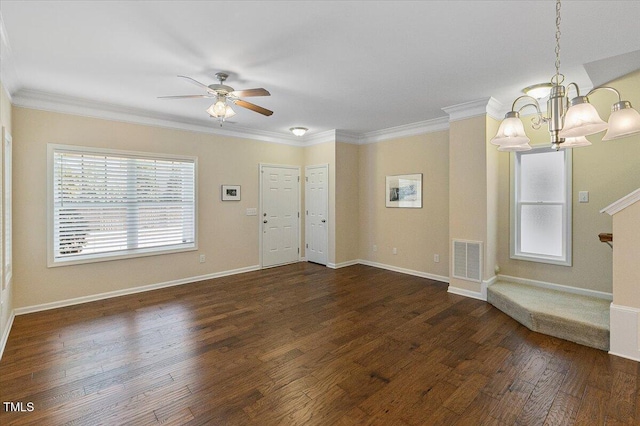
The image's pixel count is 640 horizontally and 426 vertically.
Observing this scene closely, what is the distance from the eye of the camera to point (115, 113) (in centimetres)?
432

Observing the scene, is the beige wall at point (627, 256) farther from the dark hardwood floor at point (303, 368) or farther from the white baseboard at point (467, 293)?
the white baseboard at point (467, 293)

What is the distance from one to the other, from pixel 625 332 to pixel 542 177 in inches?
83.6

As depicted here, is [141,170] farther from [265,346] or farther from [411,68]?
[411,68]

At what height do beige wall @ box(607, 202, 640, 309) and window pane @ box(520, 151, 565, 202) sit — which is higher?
window pane @ box(520, 151, 565, 202)

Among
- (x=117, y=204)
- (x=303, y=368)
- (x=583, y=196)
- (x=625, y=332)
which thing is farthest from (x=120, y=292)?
(x=583, y=196)

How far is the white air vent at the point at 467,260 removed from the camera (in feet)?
13.9

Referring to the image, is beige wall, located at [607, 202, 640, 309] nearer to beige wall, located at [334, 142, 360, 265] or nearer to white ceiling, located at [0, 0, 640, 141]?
white ceiling, located at [0, 0, 640, 141]

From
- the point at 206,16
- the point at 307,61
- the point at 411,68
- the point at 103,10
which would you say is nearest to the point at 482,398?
the point at 411,68

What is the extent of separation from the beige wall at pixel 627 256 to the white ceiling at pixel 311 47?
1.48m

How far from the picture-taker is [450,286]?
14.9 feet

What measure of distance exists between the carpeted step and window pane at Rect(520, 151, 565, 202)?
1236mm

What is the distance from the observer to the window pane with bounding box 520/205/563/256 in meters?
4.02

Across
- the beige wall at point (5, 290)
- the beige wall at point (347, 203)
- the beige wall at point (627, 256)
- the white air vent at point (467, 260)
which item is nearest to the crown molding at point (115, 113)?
Answer: the beige wall at point (5, 290)

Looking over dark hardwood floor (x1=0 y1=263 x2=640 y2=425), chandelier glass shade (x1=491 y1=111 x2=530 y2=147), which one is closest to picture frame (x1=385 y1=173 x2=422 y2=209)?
dark hardwood floor (x1=0 y1=263 x2=640 y2=425)
